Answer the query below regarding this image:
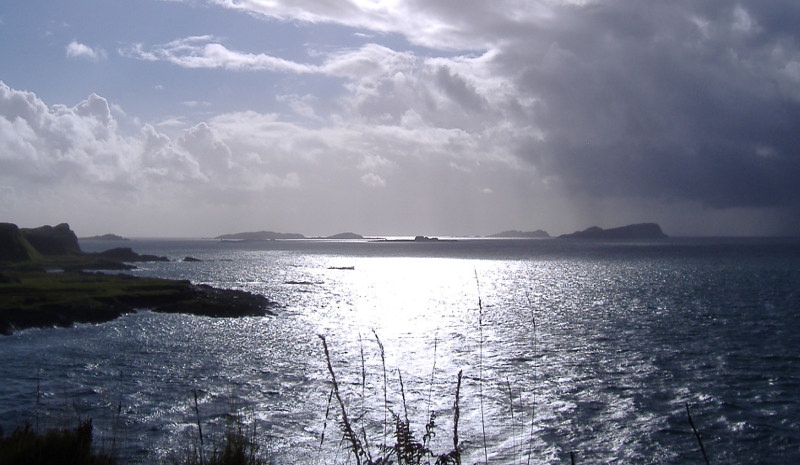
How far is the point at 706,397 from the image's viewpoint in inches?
1175

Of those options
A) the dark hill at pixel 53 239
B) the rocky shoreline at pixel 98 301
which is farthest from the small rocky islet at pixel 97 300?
the dark hill at pixel 53 239

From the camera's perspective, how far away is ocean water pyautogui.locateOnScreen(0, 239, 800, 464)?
23609 mm

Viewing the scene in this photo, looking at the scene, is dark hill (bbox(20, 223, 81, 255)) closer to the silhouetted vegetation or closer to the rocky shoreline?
the rocky shoreline

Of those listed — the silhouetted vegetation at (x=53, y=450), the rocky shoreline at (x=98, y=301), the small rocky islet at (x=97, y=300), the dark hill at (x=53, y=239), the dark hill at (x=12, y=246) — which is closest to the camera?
the silhouetted vegetation at (x=53, y=450)

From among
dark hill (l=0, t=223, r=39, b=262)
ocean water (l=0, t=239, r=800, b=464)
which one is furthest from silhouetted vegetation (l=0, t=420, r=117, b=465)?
dark hill (l=0, t=223, r=39, b=262)

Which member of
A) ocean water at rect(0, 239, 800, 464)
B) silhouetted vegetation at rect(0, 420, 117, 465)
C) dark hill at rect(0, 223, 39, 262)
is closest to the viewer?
silhouetted vegetation at rect(0, 420, 117, 465)

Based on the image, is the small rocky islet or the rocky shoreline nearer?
the rocky shoreline

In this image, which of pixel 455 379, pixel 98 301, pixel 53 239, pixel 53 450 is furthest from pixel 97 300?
pixel 53 239

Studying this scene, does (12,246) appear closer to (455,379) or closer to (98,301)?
(98,301)

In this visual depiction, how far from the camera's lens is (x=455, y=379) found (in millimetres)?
35469

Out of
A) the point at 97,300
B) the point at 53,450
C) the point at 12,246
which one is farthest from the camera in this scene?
the point at 12,246

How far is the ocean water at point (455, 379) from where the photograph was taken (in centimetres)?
2361

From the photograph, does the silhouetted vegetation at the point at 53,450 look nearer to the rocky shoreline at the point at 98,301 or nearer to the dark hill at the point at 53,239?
the rocky shoreline at the point at 98,301

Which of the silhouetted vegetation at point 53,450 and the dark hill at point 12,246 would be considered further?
the dark hill at point 12,246
